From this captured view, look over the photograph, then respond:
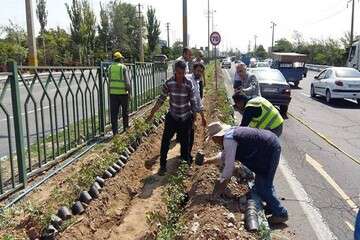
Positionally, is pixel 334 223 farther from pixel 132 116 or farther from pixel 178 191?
pixel 132 116

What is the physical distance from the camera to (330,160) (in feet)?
27.7

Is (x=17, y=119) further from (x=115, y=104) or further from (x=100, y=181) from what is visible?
(x=115, y=104)

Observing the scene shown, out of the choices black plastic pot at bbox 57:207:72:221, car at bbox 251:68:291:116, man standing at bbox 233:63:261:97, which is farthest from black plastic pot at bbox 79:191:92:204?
car at bbox 251:68:291:116

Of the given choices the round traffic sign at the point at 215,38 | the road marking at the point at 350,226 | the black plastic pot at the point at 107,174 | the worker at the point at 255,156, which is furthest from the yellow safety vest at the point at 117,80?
the round traffic sign at the point at 215,38

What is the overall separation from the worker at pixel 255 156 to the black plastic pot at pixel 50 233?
75.7 inches

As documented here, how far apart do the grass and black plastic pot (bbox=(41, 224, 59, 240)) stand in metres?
0.96

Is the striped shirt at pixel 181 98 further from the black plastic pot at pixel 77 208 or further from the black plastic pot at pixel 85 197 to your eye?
the black plastic pot at pixel 77 208

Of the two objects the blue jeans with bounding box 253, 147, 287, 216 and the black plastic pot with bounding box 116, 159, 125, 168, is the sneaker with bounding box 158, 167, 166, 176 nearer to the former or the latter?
the black plastic pot with bounding box 116, 159, 125, 168

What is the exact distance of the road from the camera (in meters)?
5.41

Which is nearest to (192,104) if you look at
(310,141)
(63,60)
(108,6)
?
(310,141)

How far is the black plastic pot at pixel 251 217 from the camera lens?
4.52 m

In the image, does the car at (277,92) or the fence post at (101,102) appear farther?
the car at (277,92)

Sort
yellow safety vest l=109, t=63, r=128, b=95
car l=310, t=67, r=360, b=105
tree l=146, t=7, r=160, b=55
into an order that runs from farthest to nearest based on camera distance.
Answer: tree l=146, t=7, r=160, b=55
car l=310, t=67, r=360, b=105
yellow safety vest l=109, t=63, r=128, b=95

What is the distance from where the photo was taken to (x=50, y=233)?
176 inches
